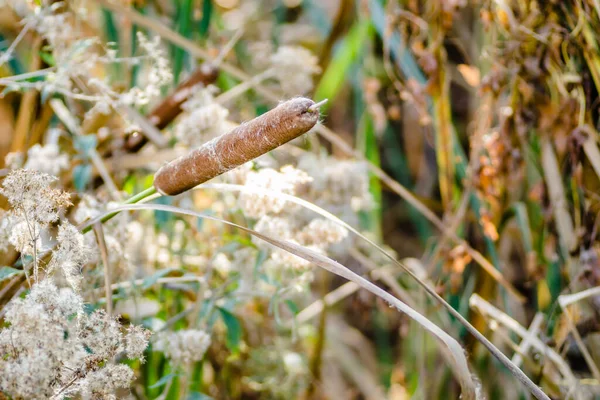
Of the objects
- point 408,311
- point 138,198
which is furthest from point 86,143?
point 408,311

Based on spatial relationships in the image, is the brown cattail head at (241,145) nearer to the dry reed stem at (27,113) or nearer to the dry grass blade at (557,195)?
the dry reed stem at (27,113)

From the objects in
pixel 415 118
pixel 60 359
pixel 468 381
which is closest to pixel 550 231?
pixel 468 381

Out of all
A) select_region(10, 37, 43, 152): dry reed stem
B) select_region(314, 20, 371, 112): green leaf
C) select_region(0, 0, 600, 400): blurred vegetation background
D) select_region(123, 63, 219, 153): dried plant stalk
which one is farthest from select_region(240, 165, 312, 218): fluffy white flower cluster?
select_region(314, 20, 371, 112): green leaf

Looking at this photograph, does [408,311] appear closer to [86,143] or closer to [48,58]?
[86,143]

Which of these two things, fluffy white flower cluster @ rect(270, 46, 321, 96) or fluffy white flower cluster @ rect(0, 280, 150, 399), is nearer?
fluffy white flower cluster @ rect(0, 280, 150, 399)

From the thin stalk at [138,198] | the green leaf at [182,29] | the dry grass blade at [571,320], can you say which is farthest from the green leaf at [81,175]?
the dry grass blade at [571,320]

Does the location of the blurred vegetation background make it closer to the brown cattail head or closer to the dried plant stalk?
the dried plant stalk
